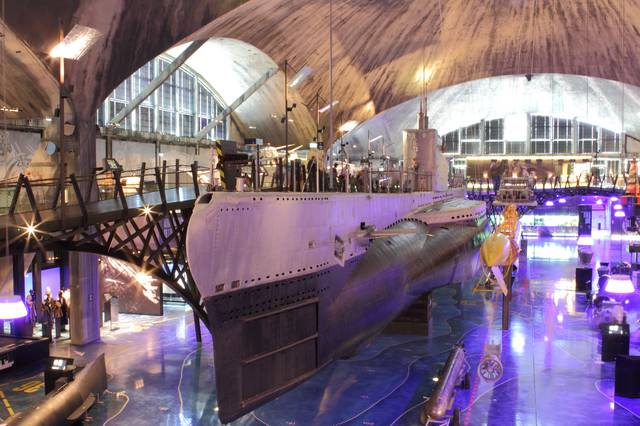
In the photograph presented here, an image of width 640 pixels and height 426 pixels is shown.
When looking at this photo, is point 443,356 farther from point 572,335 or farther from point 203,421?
point 203,421

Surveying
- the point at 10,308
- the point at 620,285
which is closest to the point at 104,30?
the point at 10,308

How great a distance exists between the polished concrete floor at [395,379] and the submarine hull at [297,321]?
74.5 inches

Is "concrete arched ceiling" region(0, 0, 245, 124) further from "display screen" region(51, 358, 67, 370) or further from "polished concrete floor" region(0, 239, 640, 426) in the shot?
"display screen" region(51, 358, 67, 370)

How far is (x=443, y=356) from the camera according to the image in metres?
16.5

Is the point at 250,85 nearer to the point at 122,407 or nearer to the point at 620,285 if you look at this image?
the point at 620,285

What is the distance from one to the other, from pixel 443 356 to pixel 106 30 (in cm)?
1294

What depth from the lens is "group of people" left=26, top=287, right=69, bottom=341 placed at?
759 inches

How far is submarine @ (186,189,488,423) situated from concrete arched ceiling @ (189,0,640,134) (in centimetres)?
1441

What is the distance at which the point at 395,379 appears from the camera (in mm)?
14734

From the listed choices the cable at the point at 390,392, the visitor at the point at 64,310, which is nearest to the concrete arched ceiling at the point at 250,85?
the visitor at the point at 64,310

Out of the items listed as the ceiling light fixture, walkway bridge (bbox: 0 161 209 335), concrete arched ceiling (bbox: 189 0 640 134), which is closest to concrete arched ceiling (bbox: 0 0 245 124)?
the ceiling light fixture

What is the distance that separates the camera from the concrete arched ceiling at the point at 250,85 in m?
31.6

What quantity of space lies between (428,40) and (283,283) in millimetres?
29509

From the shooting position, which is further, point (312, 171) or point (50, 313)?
point (50, 313)
